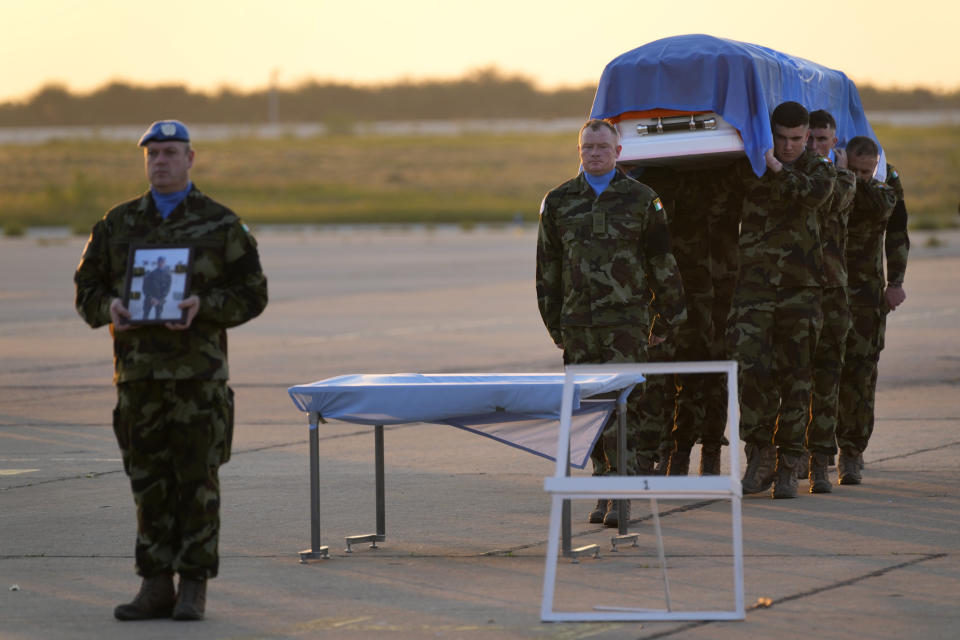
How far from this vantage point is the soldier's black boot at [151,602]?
6324 millimetres

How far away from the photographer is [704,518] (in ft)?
27.5

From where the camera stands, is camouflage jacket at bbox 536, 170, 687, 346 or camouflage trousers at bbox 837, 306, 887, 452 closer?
camouflage jacket at bbox 536, 170, 687, 346

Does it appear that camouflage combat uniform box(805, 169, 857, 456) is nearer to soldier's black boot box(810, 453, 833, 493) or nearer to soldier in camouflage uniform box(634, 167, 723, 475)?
soldier's black boot box(810, 453, 833, 493)

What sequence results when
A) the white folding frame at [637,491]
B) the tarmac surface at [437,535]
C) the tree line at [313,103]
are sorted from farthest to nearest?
the tree line at [313,103], the tarmac surface at [437,535], the white folding frame at [637,491]

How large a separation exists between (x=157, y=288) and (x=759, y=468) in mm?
4144

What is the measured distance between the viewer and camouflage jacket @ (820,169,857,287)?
353 inches

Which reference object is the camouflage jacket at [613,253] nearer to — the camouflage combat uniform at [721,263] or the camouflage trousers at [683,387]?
the camouflage trousers at [683,387]

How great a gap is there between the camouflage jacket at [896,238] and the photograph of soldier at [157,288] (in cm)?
524

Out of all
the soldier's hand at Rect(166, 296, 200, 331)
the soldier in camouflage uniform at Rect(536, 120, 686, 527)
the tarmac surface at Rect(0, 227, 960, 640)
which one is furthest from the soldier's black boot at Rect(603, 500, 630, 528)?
the soldier's hand at Rect(166, 296, 200, 331)

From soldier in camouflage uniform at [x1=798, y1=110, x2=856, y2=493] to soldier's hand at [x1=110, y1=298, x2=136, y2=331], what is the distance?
4288 mm

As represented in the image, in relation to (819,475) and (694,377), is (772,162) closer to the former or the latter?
(694,377)

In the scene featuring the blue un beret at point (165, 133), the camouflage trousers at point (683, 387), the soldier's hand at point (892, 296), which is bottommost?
the camouflage trousers at point (683, 387)

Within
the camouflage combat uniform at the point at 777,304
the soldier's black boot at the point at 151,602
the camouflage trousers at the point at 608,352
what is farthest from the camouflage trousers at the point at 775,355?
the soldier's black boot at the point at 151,602

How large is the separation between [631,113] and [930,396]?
5.51 meters
